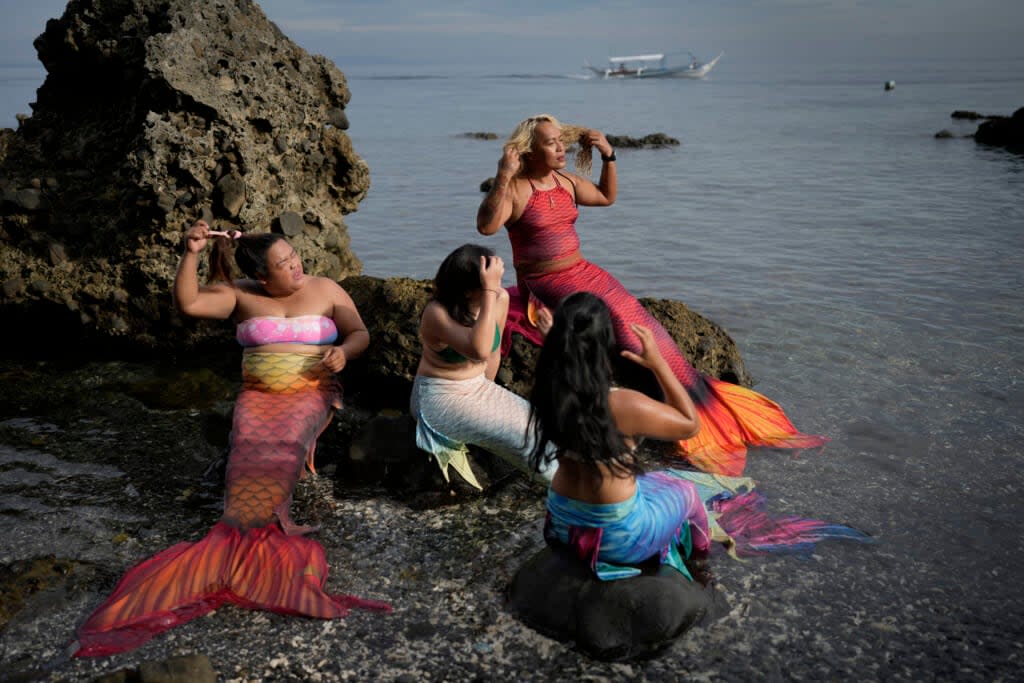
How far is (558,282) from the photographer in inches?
249

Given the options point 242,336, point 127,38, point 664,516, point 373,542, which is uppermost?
point 127,38

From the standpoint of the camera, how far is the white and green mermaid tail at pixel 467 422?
5.29 metres

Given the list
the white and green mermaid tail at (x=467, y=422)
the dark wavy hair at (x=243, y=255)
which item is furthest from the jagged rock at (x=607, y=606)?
the dark wavy hair at (x=243, y=255)

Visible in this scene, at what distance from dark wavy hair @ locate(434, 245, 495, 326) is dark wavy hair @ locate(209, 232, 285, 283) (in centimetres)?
104

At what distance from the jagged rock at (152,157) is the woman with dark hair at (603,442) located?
14.5ft

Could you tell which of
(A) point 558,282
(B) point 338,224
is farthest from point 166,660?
(B) point 338,224

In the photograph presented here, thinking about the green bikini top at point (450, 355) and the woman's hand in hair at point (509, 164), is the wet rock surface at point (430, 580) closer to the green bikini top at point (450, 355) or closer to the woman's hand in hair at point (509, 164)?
the green bikini top at point (450, 355)

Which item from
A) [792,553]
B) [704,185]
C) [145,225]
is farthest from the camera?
[704,185]

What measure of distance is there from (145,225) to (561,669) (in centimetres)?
538

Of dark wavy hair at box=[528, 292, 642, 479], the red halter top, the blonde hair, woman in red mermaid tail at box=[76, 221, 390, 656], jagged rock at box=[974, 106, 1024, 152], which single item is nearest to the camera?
dark wavy hair at box=[528, 292, 642, 479]

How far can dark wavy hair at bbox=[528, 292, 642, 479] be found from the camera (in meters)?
3.88

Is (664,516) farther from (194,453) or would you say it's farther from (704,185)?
(704,185)

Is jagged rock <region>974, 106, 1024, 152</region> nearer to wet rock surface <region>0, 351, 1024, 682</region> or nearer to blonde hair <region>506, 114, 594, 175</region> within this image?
blonde hair <region>506, 114, 594, 175</region>

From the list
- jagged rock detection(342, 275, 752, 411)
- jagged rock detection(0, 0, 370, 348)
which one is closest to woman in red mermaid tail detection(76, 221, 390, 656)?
jagged rock detection(342, 275, 752, 411)
